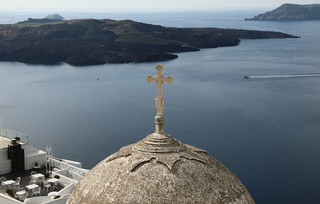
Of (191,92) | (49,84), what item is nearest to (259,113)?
(191,92)

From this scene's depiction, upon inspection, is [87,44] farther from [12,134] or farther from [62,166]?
[62,166]

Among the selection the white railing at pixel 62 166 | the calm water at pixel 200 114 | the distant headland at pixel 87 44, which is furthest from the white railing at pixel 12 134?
the distant headland at pixel 87 44

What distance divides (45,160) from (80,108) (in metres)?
50.9

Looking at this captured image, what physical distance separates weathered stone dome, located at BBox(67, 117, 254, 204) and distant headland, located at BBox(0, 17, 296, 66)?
140 m

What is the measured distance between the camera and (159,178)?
298 inches

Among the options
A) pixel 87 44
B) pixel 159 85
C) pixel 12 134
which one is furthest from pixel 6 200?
pixel 87 44

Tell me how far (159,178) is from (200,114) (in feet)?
226

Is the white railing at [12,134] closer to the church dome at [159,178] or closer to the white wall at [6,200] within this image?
the white wall at [6,200]

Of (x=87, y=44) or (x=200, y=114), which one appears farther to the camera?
(x=87, y=44)

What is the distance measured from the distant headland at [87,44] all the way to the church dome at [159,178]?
140 meters

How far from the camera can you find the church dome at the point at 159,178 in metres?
7.39

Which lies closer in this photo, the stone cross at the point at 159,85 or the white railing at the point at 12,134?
the stone cross at the point at 159,85

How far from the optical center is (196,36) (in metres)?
197

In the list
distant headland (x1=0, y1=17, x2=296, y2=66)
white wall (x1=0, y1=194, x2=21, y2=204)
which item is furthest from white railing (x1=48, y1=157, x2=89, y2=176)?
distant headland (x1=0, y1=17, x2=296, y2=66)
